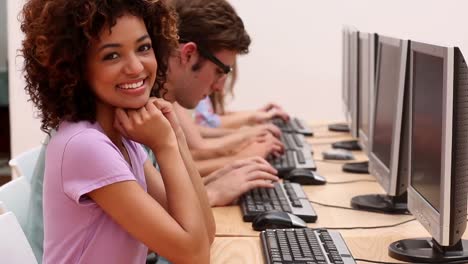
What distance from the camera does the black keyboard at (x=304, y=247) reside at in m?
1.64

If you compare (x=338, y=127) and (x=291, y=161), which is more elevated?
(x=291, y=161)

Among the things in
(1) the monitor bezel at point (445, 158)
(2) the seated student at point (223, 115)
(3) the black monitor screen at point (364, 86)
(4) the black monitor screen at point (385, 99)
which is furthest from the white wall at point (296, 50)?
(1) the monitor bezel at point (445, 158)

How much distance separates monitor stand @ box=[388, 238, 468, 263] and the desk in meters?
0.02

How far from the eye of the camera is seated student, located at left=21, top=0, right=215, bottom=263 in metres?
1.46

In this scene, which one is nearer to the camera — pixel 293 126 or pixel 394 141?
pixel 394 141

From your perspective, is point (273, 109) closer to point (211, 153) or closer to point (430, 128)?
point (211, 153)

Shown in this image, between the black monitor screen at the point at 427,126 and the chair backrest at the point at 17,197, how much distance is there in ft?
3.00

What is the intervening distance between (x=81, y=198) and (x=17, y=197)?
0.53 meters

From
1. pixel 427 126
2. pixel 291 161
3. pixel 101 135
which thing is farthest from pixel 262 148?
pixel 101 135

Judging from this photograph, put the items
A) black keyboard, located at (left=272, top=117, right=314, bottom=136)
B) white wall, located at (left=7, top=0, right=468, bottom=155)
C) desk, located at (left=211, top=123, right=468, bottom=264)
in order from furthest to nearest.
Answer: white wall, located at (left=7, top=0, right=468, bottom=155) < black keyboard, located at (left=272, top=117, right=314, bottom=136) < desk, located at (left=211, top=123, right=468, bottom=264)

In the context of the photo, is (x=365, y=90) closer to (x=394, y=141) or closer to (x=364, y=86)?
(x=364, y=86)

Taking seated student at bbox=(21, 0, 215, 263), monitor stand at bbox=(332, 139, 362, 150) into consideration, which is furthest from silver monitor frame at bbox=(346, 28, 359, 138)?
seated student at bbox=(21, 0, 215, 263)

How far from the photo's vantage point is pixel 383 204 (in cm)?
227

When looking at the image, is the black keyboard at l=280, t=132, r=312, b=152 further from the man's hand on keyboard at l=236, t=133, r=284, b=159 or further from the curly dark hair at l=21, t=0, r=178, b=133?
the curly dark hair at l=21, t=0, r=178, b=133
